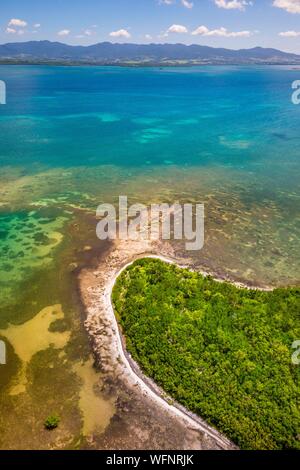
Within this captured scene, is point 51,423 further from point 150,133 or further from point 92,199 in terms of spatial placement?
point 150,133

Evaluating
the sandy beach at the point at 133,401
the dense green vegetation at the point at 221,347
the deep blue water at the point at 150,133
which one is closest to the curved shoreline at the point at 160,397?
the sandy beach at the point at 133,401

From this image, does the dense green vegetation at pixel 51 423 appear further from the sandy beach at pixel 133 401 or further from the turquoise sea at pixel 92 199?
the sandy beach at pixel 133 401

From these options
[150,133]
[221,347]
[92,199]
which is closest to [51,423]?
[221,347]

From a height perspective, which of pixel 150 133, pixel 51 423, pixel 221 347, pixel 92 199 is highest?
pixel 150 133

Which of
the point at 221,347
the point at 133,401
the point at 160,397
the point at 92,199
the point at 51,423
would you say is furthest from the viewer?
the point at 92,199

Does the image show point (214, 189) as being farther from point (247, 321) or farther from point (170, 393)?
point (170, 393)

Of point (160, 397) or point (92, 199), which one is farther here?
point (92, 199)

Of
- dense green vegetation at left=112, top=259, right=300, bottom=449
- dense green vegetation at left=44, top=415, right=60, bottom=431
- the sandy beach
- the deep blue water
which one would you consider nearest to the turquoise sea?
the deep blue water
